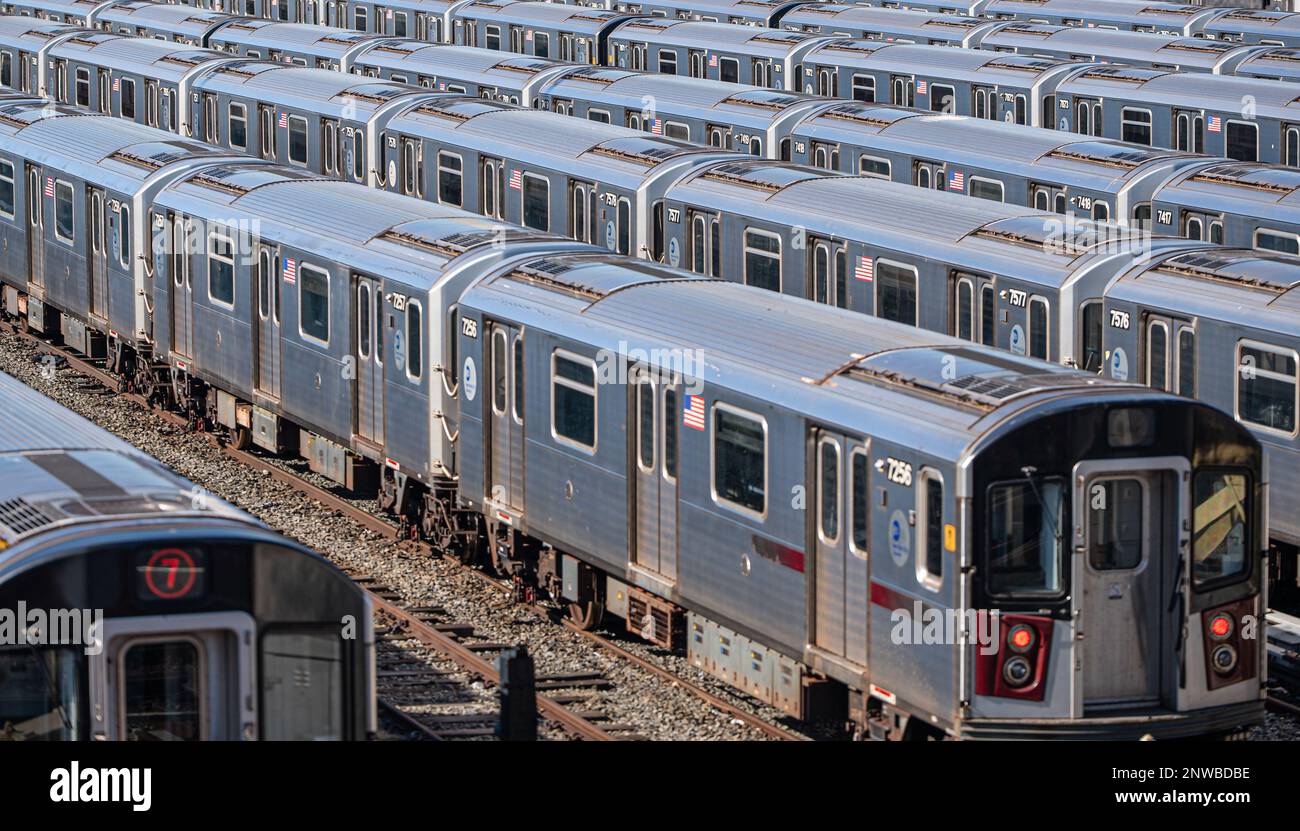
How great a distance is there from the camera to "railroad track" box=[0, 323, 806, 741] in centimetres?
1364

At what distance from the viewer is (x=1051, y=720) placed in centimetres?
1124

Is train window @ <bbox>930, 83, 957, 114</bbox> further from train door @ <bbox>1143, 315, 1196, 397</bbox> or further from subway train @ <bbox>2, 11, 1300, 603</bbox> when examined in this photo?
train door @ <bbox>1143, 315, 1196, 397</bbox>

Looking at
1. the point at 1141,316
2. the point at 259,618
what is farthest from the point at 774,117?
the point at 259,618

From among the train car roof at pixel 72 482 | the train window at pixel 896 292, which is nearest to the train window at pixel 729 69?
the train window at pixel 896 292

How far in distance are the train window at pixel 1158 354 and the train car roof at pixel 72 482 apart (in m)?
8.69

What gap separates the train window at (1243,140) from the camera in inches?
1067

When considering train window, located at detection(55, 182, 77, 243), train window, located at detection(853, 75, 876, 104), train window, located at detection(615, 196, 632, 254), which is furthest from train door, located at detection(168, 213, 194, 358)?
train window, located at detection(853, 75, 876, 104)

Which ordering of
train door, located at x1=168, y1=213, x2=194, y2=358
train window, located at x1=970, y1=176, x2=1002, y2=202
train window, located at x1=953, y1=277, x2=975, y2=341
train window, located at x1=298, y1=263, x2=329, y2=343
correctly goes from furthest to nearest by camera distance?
train window, located at x1=970, y1=176, x2=1002, y2=202 → train door, located at x1=168, y1=213, x2=194, y2=358 → train window, located at x1=298, y1=263, x2=329, y2=343 → train window, located at x1=953, y1=277, x2=975, y2=341

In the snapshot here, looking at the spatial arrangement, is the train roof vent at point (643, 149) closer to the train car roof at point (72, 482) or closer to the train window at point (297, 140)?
the train window at point (297, 140)

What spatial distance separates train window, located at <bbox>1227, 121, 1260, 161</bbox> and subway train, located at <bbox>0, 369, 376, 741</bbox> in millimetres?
20543

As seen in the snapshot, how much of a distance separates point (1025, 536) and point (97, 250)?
50.0 feet

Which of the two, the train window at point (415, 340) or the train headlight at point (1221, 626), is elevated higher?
the train window at point (415, 340)

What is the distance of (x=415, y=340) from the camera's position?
56.0 ft
